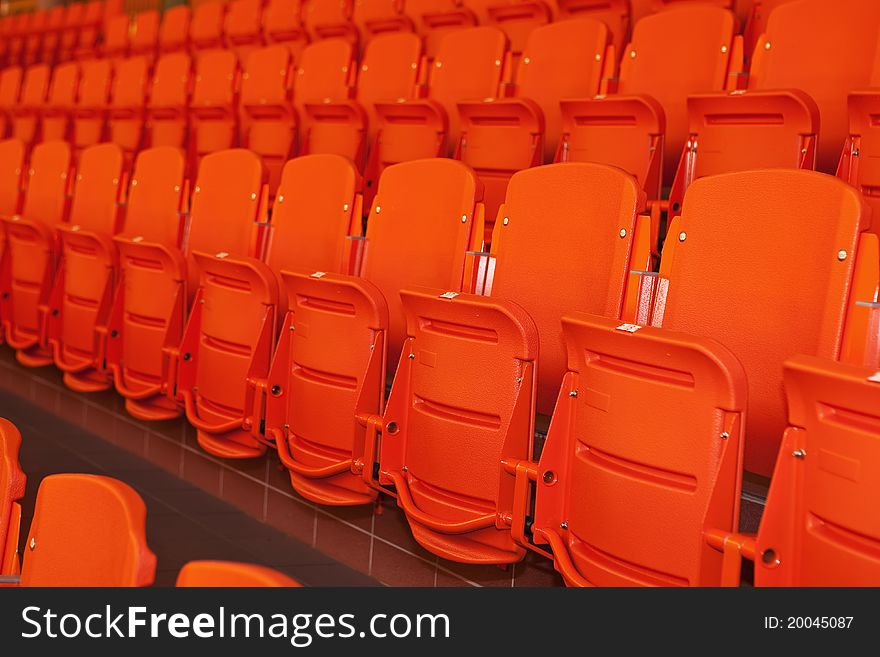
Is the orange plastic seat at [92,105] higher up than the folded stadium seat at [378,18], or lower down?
lower down

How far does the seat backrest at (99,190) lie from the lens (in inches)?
53.9

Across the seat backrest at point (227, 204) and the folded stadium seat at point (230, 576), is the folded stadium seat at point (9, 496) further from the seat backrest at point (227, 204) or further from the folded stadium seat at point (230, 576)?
the seat backrest at point (227, 204)

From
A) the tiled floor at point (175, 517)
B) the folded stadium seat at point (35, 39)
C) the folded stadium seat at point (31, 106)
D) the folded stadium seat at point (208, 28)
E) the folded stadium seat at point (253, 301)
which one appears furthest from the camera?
the folded stadium seat at point (35, 39)

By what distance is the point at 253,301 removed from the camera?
0.92m

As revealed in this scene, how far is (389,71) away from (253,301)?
0.63 meters

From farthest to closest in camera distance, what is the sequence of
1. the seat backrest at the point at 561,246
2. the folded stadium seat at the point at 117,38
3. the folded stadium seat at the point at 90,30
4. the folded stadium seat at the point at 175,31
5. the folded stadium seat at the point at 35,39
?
the folded stadium seat at the point at 35,39 < the folded stadium seat at the point at 90,30 < the folded stadium seat at the point at 117,38 < the folded stadium seat at the point at 175,31 < the seat backrest at the point at 561,246

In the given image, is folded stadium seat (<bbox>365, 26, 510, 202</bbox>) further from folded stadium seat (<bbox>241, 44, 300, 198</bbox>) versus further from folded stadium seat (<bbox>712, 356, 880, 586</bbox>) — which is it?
folded stadium seat (<bbox>712, 356, 880, 586</bbox>)

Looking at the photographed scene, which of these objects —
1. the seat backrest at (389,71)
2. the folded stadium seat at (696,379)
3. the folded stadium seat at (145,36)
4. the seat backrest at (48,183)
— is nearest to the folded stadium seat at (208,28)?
the folded stadium seat at (145,36)

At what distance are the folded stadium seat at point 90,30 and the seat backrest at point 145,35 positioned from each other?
0.31 meters

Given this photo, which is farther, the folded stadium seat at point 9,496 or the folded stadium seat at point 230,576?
the folded stadium seat at point 9,496

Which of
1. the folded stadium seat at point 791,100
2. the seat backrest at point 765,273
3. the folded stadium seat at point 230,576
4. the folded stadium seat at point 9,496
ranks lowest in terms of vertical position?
the folded stadium seat at point 9,496

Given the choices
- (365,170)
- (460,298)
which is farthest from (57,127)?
(460,298)

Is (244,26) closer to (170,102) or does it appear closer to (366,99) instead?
(170,102)

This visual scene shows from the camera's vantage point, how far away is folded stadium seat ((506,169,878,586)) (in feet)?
1.69
